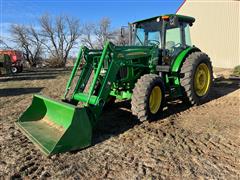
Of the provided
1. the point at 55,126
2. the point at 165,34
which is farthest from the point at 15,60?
the point at 55,126

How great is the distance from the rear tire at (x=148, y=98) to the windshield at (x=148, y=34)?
1.49 m

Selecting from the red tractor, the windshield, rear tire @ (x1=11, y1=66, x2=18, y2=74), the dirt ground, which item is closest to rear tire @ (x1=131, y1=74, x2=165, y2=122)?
the dirt ground

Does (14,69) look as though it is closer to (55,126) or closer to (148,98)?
(55,126)

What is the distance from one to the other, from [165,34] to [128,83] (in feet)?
5.39

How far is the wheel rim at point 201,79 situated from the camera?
687cm

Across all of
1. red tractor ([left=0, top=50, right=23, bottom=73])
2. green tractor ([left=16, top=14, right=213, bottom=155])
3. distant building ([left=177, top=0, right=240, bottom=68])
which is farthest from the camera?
red tractor ([left=0, top=50, right=23, bottom=73])

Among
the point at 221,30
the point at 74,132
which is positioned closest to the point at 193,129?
the point at 74,132

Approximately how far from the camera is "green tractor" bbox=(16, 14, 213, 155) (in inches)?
168

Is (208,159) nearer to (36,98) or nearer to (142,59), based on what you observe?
(142,59)

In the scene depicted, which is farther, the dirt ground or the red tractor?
the red tractor

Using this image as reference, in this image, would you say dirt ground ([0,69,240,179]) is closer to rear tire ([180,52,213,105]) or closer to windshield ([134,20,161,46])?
rear tire ([180,52,213,105])

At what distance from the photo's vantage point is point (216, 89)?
927 centimetres

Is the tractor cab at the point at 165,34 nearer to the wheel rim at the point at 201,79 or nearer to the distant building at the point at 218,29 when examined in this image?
the wheel rim at the point at 201,79

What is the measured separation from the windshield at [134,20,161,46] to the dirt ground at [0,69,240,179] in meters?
1.97
